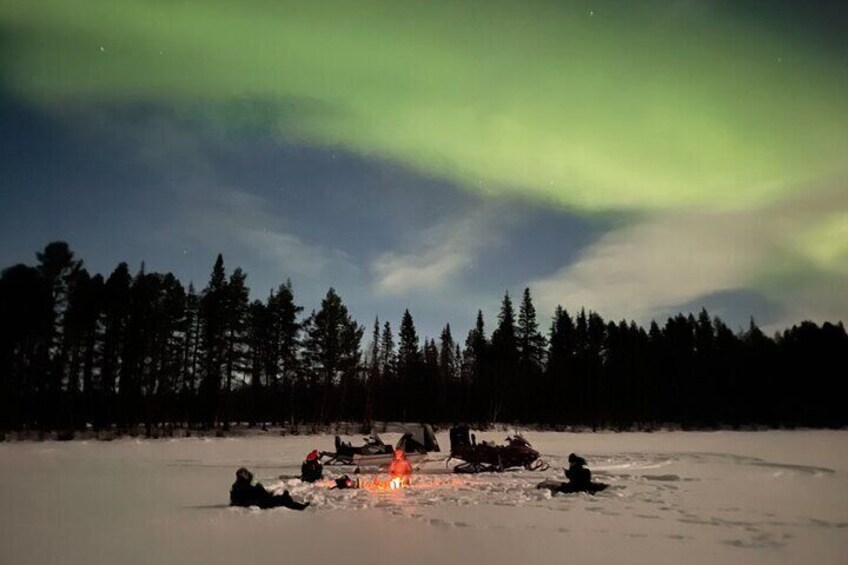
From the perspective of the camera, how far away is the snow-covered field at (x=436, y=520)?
8688mm

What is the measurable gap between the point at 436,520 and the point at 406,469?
6.62m

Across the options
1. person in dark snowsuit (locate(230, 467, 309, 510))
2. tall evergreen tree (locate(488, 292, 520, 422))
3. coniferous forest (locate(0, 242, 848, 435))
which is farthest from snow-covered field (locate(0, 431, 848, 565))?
tall evergreen tree (locate(488, 292, 520, 422))

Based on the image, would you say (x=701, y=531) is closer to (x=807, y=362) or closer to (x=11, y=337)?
(x=11, y=337)

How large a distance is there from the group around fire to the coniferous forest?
94.5ft

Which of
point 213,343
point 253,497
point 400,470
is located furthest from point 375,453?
point 213,343

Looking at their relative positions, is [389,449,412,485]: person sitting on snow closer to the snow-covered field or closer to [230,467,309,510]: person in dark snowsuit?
the snow-covered field

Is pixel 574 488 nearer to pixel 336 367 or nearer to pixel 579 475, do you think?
pixel 579 475

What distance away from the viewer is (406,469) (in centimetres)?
1795

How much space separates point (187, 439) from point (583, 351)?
66340 millimetres

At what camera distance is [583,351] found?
90000mm

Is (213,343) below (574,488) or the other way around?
the other way around

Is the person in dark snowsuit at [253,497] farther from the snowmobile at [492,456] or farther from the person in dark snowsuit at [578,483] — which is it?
the snowmobile at [492,456]

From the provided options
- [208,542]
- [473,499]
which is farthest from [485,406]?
[208,542]

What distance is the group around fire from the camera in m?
13.1
